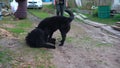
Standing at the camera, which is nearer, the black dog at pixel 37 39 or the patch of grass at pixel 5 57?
the patch of grass at pixel 5 57

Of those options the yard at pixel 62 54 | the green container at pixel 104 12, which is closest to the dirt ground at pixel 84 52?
the yard at pixel 62 54

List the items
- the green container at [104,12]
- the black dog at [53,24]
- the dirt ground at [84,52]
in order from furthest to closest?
the green container at [104,12] → the black dog at [53,24] → the dirt ground at [84,52]

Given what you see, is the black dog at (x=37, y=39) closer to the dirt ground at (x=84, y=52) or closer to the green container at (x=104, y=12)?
the dirt ground at (x=84, y=52)

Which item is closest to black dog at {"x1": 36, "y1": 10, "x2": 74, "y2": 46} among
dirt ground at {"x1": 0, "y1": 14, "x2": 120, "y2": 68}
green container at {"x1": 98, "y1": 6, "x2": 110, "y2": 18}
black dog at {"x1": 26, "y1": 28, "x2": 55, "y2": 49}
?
black dog at {"x1": 26, "y1": 28, "x2": 55, "y2": 49}

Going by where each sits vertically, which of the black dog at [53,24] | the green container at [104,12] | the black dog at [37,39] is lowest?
the green container at [104,12]

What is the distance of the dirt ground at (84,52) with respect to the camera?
7.31 metres

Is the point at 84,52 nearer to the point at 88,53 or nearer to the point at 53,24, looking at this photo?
the point at 88,53

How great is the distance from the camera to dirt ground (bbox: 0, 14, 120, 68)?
7.31 meters

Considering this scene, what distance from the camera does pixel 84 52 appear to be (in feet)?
27.4

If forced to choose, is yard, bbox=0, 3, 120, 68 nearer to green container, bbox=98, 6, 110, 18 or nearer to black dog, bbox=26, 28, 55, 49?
black dog, bbox=26, 28, 55, 49

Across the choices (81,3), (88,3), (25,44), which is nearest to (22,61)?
(25,44)

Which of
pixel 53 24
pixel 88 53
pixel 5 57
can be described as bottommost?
pixel 88 53

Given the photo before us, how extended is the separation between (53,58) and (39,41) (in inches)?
32.8

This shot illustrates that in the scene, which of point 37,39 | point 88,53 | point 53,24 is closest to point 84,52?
point 88,53
